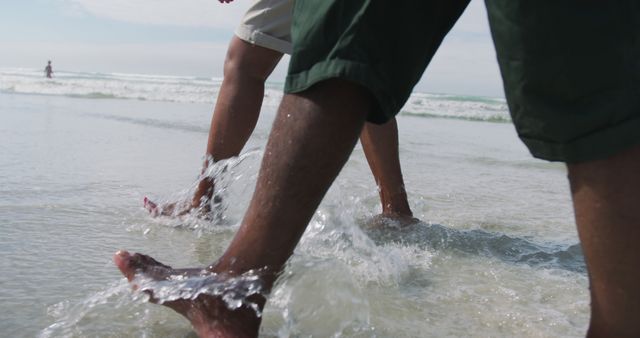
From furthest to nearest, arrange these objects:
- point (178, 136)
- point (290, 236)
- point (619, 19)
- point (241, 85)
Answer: point (178, 136) → point (241, 85) → point (290, 236) → point (619, 19)

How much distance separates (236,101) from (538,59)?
66.2 inches

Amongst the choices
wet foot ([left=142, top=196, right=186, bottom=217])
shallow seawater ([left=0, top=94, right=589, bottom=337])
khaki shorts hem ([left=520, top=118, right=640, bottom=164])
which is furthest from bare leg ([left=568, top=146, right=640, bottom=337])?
wet foot ([left=142, top=196, right=186, bottom=217])

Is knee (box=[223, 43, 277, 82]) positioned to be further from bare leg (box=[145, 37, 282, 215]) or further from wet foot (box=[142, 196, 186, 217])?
wet foot (box=[142, 196, 186, 217])

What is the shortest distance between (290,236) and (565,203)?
117 inches

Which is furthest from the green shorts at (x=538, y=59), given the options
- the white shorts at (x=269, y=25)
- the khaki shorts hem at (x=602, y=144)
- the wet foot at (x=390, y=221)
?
the wet foot at (x=390, y=221)

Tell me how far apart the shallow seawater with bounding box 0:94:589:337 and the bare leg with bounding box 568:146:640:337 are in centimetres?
56

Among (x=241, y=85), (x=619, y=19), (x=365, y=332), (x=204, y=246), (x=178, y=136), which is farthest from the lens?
(x=178, y=136)

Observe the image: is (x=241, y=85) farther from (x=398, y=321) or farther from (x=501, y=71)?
(x=501, y=71)

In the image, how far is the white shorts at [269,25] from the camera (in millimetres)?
2459

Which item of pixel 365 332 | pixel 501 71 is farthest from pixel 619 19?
pixel 365 332

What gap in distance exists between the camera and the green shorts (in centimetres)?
101

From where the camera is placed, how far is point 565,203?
151 inches

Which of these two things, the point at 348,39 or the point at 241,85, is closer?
the point at 348,39

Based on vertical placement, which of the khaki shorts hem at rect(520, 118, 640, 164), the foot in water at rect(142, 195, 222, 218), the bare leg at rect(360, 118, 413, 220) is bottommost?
the bare leg at rect(360, 118, 413, 220)
